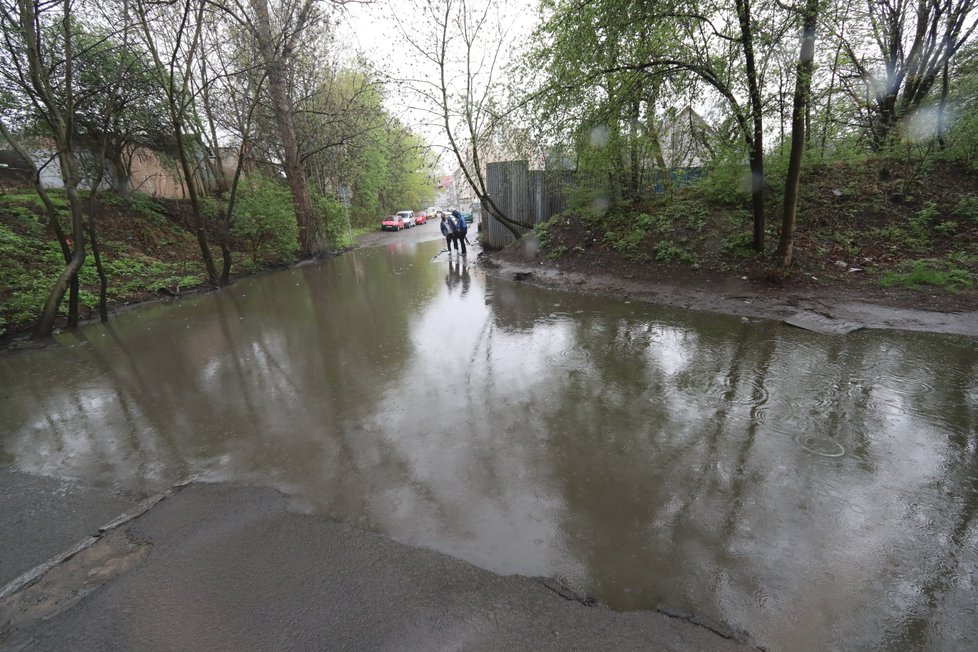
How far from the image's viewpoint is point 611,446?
3.71 m

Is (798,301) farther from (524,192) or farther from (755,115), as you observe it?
(524,192)

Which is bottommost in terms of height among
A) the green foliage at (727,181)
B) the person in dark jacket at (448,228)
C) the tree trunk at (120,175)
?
the person in dark jacket at (448,228)

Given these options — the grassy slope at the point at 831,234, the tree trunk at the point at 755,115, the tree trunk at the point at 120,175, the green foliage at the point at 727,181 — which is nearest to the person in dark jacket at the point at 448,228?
the grassy slope at the point at 831,234

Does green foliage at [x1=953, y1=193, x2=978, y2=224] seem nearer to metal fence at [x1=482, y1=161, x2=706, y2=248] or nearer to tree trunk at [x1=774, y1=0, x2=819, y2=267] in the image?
tree trunk at [x1=774, y1=0, x2=819, y2=267]

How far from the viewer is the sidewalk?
212 cm

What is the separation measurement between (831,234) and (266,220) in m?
17.0

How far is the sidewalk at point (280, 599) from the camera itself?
6.97 ft

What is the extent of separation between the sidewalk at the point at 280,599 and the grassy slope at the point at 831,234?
26.6ft

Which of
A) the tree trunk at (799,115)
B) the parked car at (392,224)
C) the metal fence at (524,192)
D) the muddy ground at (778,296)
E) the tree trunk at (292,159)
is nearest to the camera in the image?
the tree trunk at (799,115)

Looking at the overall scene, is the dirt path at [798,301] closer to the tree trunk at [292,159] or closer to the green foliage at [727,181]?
the green foliage at [727,181]

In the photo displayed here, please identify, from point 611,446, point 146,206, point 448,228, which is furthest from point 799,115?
point 146,206

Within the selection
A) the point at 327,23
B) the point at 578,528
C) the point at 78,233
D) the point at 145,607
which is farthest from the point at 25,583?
the point at 327,23

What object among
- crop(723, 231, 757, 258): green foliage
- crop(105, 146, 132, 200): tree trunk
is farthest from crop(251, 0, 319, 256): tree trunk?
crop(723, 231, 757, 258): green foliage

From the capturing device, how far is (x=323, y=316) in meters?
8.86
